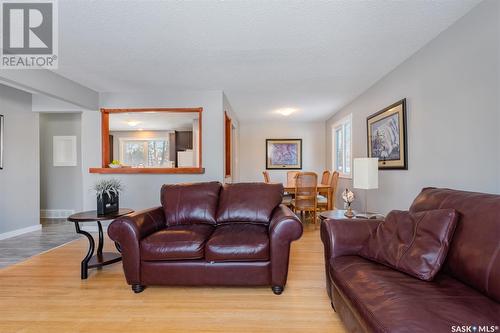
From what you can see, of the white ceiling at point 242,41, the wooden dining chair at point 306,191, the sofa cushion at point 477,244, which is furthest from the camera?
the wooden dining chair at point 306,191

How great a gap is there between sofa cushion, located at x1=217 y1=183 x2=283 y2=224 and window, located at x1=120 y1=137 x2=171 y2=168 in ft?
14.9

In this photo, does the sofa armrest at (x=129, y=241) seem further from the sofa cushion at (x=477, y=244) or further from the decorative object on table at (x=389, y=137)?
the decorative object on table at (x=389, y=137)

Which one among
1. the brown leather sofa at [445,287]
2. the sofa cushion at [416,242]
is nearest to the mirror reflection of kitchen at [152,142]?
the sofa cushion at [416,242]

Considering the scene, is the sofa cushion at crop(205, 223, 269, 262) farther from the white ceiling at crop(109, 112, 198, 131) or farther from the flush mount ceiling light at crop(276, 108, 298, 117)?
the flush mount ceiling light at crop(276, 108, 298, 117)

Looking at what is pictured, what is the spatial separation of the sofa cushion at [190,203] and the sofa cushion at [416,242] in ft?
5.12

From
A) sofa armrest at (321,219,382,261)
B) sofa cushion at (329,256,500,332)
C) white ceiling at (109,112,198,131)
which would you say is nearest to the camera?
sofa cushion at (329,256,500,332)

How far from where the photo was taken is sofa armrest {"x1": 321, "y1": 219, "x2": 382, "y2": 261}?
69.4 inches

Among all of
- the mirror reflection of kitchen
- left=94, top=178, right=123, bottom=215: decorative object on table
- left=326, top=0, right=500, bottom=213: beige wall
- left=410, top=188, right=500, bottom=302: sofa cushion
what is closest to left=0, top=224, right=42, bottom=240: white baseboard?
the mirror reflection of kitchen

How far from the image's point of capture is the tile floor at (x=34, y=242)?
2.98 meters

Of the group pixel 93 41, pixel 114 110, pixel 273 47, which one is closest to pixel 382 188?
pixel 273 47

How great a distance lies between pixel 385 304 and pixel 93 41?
10.2 ft

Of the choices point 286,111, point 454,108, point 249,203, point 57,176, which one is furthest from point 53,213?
point 454,108

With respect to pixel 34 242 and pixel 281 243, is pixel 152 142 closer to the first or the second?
pixel 34 242

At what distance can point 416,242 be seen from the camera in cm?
144
